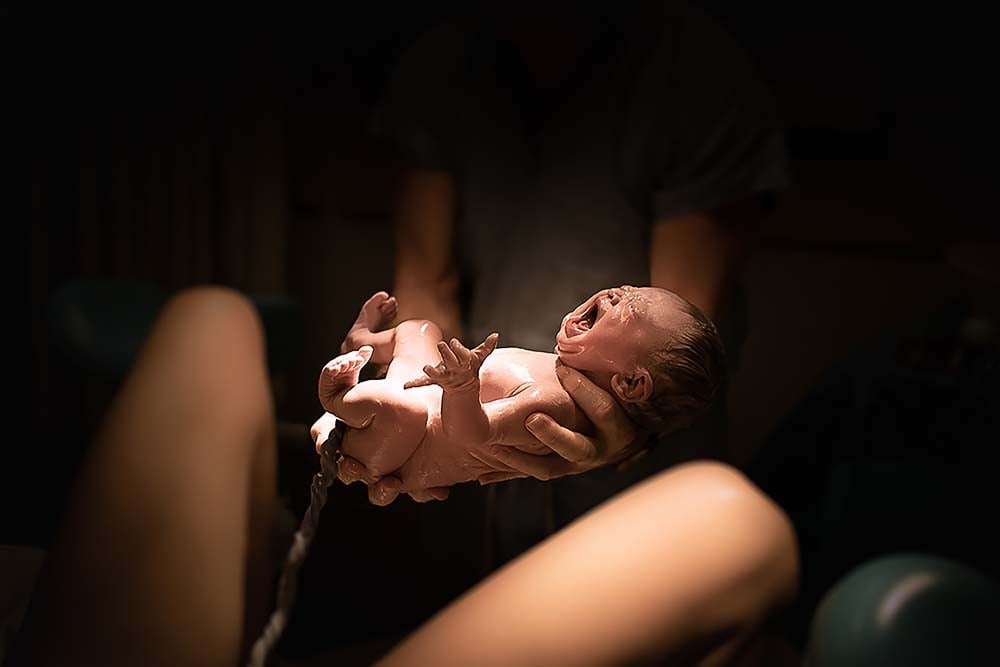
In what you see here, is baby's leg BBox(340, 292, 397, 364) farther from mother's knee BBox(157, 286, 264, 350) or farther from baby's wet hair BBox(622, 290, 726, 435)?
mother's knee BBox(157, 286, 264, 350)

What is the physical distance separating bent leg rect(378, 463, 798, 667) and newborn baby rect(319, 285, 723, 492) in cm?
18

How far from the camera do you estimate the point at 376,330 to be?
379 mm

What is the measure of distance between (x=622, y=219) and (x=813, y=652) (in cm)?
42

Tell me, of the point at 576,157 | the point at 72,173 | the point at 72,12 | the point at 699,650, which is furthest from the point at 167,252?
the point at 699,650

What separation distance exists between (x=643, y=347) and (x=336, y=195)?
0.30 m

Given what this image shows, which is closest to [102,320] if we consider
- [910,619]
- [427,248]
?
[427,248]

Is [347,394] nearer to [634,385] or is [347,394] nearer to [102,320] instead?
[634,385]

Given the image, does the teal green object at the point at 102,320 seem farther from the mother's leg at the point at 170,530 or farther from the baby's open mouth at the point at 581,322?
the baby's open mouth at the point at 581,322

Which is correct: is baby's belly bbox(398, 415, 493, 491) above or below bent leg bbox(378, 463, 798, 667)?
above

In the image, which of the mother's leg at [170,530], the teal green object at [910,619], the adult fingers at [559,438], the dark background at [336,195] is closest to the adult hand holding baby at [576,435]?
the adult fingers at [559,438]

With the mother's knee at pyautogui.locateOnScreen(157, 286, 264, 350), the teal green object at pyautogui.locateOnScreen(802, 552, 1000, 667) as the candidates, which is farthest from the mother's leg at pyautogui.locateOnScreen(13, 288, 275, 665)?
the teal green object at pyautogui.locateOnScreen(802, 552, 1000, 667)

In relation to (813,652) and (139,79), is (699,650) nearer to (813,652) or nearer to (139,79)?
(813,652)

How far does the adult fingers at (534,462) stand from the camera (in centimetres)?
34

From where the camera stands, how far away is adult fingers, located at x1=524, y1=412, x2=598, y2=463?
1.08ft
